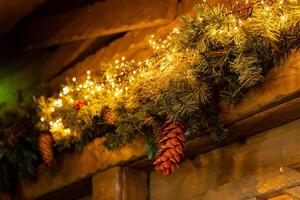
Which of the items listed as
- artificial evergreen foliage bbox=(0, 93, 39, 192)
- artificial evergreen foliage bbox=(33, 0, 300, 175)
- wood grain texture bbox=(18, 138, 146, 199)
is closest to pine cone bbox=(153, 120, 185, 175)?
artificial evergreen foliage bbox=(33, 0, 300, 175)

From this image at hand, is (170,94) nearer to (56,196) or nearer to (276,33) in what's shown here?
(276,33)

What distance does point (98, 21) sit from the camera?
236 cm

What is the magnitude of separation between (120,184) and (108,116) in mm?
244

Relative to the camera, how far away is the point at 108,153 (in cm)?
203

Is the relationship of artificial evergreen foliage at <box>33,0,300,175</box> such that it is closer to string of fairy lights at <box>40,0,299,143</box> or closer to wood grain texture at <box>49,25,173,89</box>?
string of fairy lights at <box>40,0,299,143</box>

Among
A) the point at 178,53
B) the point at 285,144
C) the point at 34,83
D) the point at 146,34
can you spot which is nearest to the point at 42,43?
the point at 34,83

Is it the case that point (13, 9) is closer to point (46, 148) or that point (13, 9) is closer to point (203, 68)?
point (46, 148)

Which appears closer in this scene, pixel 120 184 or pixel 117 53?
pixel 120 184

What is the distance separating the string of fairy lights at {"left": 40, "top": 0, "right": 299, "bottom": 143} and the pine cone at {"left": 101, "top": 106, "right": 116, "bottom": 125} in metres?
0.04

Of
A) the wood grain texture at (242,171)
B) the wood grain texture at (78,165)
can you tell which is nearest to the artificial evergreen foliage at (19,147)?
the wood grain texture at (78,165)

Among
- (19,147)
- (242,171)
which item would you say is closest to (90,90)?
(19,147)

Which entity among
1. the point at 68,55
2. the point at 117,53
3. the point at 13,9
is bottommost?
the point at 117,53

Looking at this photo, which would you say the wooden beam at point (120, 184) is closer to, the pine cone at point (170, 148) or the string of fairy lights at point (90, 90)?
the string of fairy lights at point (90, 90)

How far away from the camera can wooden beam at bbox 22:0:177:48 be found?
2133 mm
